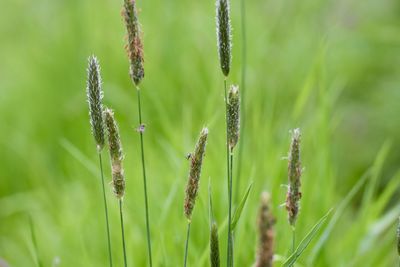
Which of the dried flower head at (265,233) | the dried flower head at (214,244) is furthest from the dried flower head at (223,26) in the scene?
the dried flower head at (265,233)

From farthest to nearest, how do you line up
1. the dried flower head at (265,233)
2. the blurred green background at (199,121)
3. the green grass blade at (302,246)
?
1. the blurred green background at (199,121)
2. the green grass blade at (302,246)
3. the dried flower head at (265,233)

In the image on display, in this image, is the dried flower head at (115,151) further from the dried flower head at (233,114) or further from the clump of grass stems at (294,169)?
the clump of grass stems at (294,169)

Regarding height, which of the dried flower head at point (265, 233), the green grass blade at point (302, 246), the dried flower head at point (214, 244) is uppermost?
the green grass blade at point (302, 246)

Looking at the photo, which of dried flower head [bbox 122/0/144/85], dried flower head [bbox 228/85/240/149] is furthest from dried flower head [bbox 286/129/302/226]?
dried flower head [bbox 122/0/144/85]

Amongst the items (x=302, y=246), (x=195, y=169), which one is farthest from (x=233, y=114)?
(x=302, y=246)

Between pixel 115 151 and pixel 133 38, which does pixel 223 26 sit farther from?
pixel 115 151

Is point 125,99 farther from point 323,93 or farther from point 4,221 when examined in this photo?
point 323,93

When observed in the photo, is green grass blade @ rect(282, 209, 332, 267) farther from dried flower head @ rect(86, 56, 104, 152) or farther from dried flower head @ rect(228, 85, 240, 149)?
dried flower head @ rect(86, 56, 104, 152)
